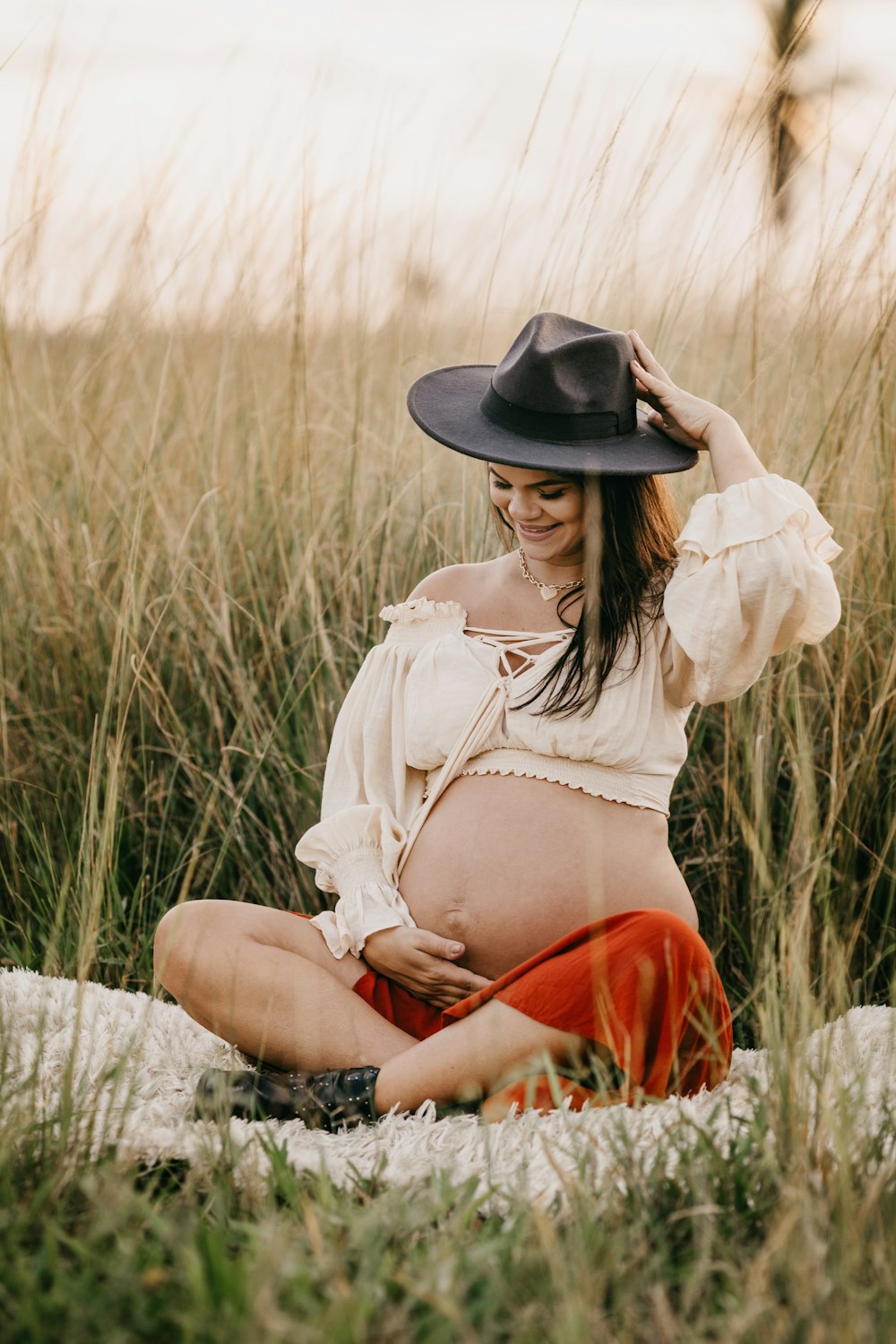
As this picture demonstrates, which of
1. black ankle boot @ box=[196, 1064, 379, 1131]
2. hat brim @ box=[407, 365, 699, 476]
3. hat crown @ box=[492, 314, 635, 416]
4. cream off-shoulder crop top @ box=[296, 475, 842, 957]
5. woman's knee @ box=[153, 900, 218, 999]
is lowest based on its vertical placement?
black ankle boot @ box=[196, 1064, 379, 1131]

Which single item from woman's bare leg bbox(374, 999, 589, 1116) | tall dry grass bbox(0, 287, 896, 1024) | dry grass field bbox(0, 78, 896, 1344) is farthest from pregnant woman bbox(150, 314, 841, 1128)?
tall dry grass bbox(0, 287, 896, 1024)

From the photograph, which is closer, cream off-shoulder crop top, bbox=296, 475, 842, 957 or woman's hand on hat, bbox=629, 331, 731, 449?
cream off-shoulder crop top, bbox=296, 475, 842, 957

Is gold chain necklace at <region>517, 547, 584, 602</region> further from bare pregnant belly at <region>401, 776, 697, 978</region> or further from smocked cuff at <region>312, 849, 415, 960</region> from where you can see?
smocked cuff at <region>312, 849, 415, 960</region>

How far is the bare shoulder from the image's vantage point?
2.42 m

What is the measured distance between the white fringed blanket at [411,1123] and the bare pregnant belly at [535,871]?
32 cm

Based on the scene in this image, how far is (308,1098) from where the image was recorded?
6.45 ft

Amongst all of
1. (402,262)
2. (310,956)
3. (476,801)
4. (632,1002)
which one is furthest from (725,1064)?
(402,262)

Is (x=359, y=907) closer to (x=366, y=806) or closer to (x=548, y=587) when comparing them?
(x=366, y=806)

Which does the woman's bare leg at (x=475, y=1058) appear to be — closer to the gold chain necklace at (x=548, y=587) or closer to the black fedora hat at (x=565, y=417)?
the gold chain necklace at (x=548, y=587)

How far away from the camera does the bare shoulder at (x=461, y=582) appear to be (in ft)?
7.94

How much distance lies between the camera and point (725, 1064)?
2016 millimetres

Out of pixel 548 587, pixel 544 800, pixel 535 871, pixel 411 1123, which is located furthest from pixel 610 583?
pixel 411 1123

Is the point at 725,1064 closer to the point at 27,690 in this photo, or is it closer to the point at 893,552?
the point at 893,552

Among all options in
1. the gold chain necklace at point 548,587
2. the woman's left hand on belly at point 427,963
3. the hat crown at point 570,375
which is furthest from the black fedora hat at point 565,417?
the woman's left hand on belly at point 427,963
